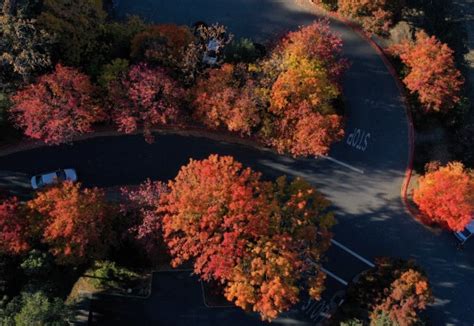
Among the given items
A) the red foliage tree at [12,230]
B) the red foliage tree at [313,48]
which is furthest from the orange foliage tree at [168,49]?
the red foliage tree at [12,230]

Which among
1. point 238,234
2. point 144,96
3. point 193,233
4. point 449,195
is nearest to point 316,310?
point 238,234

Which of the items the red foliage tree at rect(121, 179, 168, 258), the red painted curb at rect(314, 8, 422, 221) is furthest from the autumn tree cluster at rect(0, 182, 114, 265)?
the red painted curb at rect(314, 8, 422, 221)

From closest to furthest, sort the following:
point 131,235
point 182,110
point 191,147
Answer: point 131,235, point 182,110, point 191,147

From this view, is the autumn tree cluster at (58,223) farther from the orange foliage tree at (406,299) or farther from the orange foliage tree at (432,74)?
the orange foliage tree at (432,74)

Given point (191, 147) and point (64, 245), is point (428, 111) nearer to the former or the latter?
point (191, 147)

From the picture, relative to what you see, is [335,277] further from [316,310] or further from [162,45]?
[162,45]

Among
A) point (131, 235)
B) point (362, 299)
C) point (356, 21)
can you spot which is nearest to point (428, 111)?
point (356, 21)
